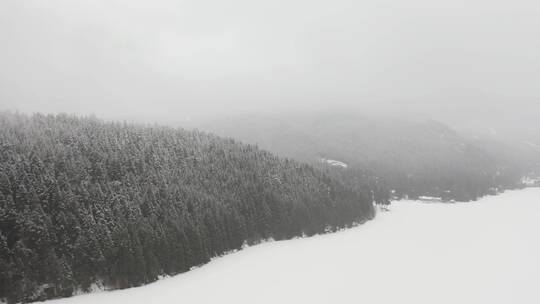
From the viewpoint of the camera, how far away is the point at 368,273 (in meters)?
48.2

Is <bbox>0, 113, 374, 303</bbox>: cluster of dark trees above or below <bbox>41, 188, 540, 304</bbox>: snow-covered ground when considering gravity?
above

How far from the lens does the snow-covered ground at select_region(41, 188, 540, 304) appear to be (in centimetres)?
4044

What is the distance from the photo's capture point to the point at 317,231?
254ft

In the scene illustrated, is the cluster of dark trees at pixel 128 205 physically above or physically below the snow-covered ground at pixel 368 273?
above

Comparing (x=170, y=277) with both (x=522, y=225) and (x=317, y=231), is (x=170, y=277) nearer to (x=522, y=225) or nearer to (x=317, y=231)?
→ (x=317, y=231)

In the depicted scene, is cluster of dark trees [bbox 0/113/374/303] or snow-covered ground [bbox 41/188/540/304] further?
cluster of dark trees [bbox 0/113/374/303]

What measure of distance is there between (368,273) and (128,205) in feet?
108

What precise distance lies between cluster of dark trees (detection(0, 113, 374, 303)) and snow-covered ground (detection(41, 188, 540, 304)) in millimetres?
3223

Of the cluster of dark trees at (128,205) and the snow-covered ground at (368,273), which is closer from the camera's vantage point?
the snow-covered ground at (368,273)

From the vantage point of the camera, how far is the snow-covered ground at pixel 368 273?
40438 millimetres

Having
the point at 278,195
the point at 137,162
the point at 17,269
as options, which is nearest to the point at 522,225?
the point at 278,195

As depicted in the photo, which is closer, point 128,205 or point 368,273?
point 368,273

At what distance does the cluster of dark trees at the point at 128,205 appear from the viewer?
136ft

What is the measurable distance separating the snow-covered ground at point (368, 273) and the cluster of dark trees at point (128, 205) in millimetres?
3223
